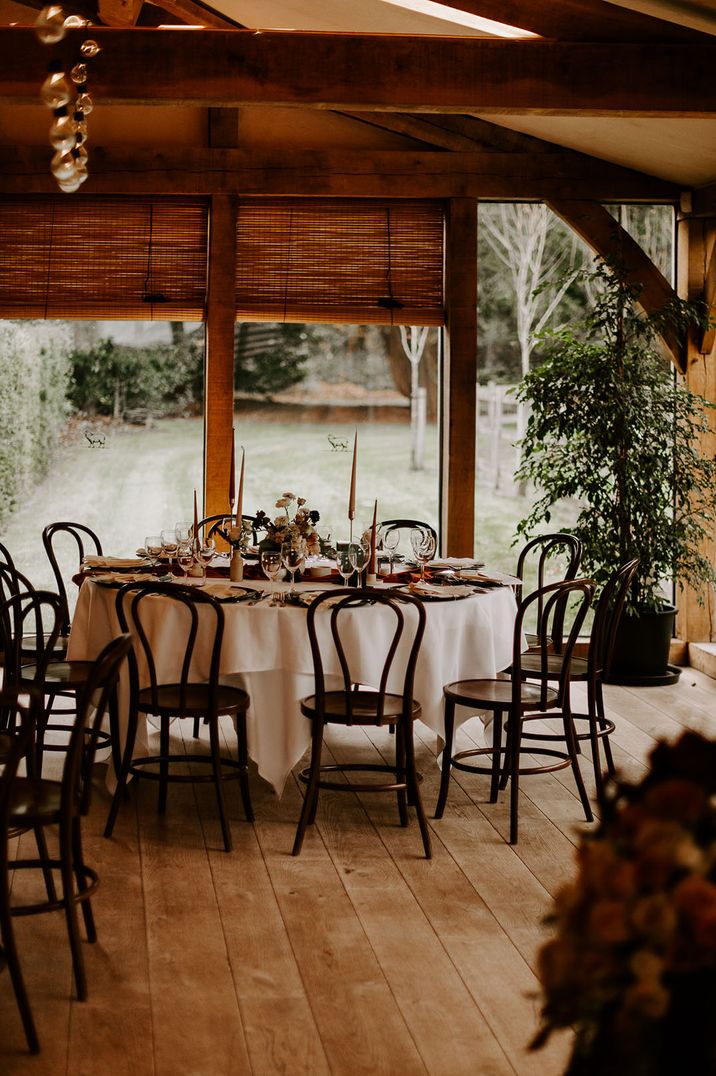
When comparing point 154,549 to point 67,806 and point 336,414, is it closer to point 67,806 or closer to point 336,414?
point 67,806

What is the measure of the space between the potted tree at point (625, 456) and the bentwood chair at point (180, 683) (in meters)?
2.61

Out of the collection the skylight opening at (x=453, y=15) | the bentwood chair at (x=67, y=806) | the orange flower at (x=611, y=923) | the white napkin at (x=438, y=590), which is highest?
the skylight opening at (x=453, y=15)

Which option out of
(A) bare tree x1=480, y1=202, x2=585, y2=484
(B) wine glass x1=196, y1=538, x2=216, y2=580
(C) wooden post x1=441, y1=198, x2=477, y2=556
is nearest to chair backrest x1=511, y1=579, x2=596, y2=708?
(B) wine glass x1=196, y1=538, x2=216, y2=580

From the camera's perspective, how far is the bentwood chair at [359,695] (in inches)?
152

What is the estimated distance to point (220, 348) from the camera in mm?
6684

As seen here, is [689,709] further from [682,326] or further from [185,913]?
[185,913]

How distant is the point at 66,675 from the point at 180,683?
22.2 inches

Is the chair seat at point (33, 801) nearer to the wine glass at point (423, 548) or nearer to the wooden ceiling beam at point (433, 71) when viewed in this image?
the wine glass at point (423, 548)

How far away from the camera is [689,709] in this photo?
599cm

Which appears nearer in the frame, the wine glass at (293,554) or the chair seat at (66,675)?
the chair seat at (66,675)

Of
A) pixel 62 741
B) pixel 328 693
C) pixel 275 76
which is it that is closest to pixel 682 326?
pixel 275 76

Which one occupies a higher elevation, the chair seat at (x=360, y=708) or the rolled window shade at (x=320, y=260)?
the rolled window shade at (x=320, y=260)

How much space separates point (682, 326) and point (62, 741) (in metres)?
3.98

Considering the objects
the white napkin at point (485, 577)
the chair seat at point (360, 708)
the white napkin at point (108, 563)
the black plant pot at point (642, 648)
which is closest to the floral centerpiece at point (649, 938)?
the chair seat at point (360, 708)
